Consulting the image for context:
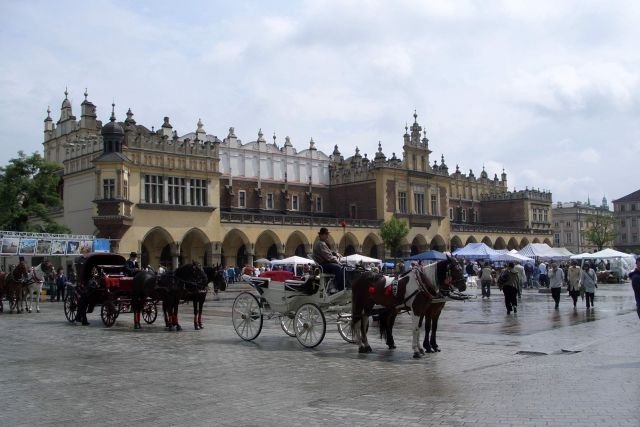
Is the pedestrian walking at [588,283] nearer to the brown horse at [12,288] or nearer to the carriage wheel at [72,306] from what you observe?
the carriage wheel at [72,306]

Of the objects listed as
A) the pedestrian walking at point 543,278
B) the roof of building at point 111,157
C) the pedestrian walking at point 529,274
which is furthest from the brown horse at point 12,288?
the pedestrian walking at point 529,274

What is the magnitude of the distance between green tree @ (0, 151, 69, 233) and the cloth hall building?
2.47 meters

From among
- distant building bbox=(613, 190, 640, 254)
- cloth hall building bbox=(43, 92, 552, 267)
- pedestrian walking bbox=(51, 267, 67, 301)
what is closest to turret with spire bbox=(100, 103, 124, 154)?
cloth hall building bbox=(43, 92, 552, 267)

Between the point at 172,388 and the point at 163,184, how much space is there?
36.8 metres

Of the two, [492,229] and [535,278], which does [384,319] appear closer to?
[535,278]

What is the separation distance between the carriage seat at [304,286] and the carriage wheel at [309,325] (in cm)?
33

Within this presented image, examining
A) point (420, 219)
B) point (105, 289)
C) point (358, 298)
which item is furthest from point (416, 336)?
point (420, 219)

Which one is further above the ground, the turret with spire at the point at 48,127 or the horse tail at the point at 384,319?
the turret with spire at the point at 48,127

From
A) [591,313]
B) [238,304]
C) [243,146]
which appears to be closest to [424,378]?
[238,304]

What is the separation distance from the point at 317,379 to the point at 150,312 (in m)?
9.30

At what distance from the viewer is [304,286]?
42.7 ft

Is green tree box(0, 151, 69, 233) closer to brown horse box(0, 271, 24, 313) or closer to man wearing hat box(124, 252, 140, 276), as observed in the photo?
brown horse box(0, 271, 24, 313)

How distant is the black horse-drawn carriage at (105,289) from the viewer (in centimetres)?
1719

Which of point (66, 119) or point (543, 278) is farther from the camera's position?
point (66, 119)
